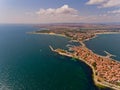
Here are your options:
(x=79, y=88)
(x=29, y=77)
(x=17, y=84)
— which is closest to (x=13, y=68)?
(x=29, y=77)

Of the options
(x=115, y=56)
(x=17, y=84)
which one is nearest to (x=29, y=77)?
(x=17, y=84)

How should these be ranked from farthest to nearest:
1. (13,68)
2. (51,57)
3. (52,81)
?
(51,57), (13,68), (52,81)

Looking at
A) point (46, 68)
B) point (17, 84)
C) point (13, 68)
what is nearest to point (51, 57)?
point (46, 68)

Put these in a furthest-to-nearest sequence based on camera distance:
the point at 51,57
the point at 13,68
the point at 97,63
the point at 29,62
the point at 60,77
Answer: the point at 51,57, the point at 29,62, the point at 97,63, the point at 13,68, the point at 60,77

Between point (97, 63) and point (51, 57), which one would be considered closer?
point (97, 63)

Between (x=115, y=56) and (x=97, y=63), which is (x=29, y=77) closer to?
(x=97, y=63)

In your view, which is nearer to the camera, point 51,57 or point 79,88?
point 79,88

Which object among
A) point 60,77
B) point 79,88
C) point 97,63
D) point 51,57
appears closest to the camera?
point 79,88

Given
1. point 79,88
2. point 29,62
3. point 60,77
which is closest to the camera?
point 79,88

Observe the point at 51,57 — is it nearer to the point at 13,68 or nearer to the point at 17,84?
the point at 13,68
